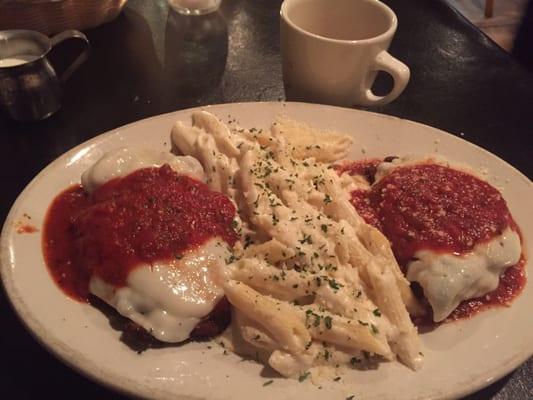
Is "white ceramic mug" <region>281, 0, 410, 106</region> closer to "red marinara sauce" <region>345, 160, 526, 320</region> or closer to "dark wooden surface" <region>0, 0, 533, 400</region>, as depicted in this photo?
"dark wooden surface" <region>0, 0, 533, 400</region>

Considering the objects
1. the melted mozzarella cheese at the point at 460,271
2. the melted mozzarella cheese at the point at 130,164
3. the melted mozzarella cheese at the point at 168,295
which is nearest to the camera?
the melted mozzarella cheese at the point at 168,295

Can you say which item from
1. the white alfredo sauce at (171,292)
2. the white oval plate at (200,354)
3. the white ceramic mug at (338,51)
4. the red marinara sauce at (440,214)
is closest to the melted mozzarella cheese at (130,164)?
the white oval plate at (200,354)

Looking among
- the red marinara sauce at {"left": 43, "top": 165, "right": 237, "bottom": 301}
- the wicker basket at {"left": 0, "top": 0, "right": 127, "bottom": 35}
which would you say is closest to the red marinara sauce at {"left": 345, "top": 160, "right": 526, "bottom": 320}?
the red marinara sauce at {"left": 43, "top": 165, "right": 237, "bottom": 301}

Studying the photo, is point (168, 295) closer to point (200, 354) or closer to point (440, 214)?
point (200, 354)

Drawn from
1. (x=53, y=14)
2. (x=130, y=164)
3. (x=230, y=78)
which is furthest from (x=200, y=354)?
(x=53, y=14)

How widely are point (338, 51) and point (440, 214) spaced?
3.00 feet

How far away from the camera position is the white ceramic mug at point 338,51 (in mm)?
2445

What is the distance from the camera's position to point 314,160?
221 cm

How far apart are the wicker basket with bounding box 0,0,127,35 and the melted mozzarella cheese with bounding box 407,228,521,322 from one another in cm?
237

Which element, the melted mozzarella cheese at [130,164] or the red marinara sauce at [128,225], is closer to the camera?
the red marinara sauce at [128,225]

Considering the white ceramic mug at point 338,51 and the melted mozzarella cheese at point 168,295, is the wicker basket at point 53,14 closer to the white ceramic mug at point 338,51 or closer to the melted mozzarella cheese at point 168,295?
the white ceramic mug at point 338,51

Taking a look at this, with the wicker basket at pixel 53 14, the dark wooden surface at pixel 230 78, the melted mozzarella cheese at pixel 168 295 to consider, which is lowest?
the dark wooden surface at pixel 230 78

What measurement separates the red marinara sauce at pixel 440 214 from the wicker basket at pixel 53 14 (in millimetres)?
2024

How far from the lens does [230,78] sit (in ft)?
10.2
